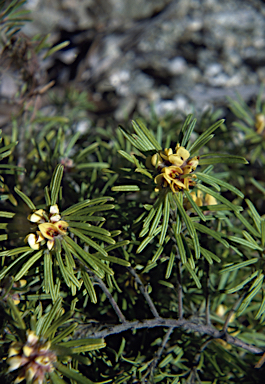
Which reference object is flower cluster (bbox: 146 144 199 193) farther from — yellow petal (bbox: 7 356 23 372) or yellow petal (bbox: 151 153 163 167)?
yellow petal (bbox: 7 356 23 372)

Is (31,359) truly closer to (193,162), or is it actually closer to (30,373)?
(30,373)

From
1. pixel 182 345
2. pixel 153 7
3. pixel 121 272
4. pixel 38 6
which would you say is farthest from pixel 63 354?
pixel 153 7

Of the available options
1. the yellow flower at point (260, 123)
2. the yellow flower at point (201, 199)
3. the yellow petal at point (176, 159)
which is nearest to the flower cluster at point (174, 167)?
the yellow petal at point (176, 159)

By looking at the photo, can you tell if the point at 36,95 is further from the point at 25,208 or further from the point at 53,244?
the point at 53,244

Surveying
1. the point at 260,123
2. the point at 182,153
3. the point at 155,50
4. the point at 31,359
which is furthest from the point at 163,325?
the point at 155,50

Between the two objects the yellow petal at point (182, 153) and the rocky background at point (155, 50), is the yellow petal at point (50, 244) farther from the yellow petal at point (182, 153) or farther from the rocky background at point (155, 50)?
the rocky background at point (155, 50)

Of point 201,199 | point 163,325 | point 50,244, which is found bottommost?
point 163,325
